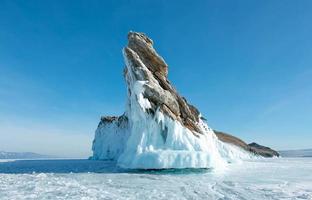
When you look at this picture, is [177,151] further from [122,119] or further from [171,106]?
[122,119]

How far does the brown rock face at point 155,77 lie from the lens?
2403cm

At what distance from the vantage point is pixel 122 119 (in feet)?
182

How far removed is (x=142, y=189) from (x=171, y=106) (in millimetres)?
12610

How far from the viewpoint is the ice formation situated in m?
21.1

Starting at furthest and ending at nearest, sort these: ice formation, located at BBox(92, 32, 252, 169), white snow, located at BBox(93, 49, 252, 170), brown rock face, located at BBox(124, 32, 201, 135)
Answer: brown rock face, located at BBox(124, 32, 201, 135)
ice formation, located at BBox(92, 32, 252, 169)
white snow, located at BBox(93, 49, 252, 170)

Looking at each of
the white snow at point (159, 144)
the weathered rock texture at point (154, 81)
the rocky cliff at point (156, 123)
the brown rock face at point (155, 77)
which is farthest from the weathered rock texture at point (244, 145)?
the white snow at point (159, 144)

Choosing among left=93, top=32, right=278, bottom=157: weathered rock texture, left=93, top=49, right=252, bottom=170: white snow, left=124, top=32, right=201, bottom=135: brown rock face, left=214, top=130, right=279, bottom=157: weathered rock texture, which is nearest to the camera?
left=93, top=49, right=252, bottom=170: white snow

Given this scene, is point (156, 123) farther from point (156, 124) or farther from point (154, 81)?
point (154, 81)

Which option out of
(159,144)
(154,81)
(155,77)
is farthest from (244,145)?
(159,144)

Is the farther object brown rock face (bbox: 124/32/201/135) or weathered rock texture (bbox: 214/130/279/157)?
weathered rock texture (bbox: 214/130/279/157)

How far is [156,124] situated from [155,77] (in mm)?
5422

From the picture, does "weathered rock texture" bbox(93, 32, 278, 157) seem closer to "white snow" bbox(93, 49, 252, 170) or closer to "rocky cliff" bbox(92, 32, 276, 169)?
"rocky cliff" bbox(92, 32, 276, 169)

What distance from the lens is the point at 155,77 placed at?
27.4m

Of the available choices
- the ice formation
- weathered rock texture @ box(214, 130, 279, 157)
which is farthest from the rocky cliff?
weathered rock texture @ box(214, 130, 279, 157)
